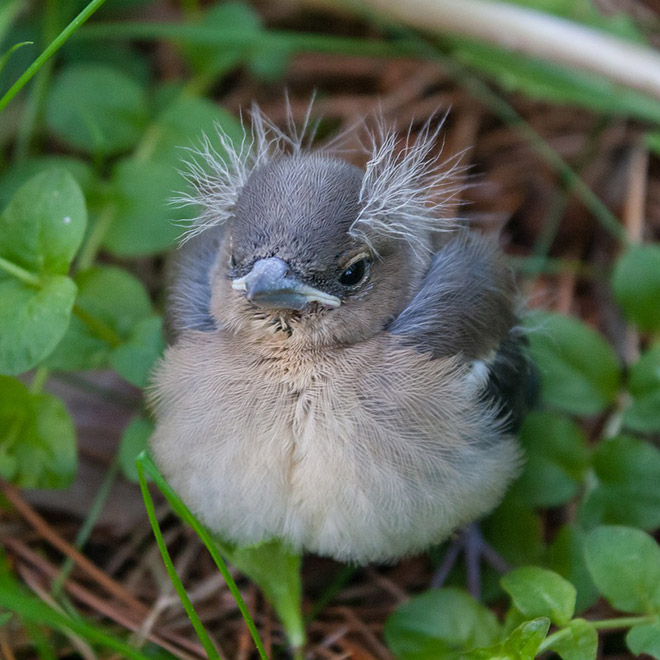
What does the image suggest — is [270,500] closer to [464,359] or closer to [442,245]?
[464,359]

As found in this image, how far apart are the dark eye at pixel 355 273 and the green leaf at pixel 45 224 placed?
693 millimetres

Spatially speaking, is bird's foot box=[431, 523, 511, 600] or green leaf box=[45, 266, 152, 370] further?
bird's foot box=[431, 523, 511, 600]

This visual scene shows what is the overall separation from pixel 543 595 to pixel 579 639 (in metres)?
0.12

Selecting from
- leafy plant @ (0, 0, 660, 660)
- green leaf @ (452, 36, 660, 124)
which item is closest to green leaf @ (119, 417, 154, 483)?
leafy plant @ (0, 0, 660, 660)

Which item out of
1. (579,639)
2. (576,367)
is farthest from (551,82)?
(579,639)

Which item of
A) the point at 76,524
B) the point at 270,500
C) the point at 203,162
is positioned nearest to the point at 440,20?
the point at 203,162

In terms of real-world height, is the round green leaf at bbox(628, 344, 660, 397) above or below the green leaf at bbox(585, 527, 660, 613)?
above

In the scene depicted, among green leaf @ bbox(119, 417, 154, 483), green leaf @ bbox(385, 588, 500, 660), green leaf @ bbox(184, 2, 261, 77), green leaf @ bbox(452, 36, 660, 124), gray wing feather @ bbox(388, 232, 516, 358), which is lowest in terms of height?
green leaf @ bbox(385, 588, 500, 660)

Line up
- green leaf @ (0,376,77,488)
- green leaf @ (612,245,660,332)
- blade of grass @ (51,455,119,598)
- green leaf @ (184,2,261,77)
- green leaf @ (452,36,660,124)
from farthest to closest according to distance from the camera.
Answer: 1. green leaf @ (184,2,261,77)
2. green leaf @ (452,36,660,124)
3. green leaf @ (612,245,660,332)
4. blade of grass @ (51,455,119,598)
5. green leaf @ (0,376,77,488)

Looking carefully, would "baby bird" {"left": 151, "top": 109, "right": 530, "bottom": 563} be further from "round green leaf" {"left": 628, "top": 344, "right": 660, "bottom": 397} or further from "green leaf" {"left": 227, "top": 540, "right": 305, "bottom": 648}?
"round green leaf" {"left": 628, "top": 344, "right": 660, "bottom": 397}

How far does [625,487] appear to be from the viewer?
2338 mm

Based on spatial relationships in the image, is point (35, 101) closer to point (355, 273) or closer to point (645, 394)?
point (355, 273)

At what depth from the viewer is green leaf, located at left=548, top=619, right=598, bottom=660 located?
1.87m

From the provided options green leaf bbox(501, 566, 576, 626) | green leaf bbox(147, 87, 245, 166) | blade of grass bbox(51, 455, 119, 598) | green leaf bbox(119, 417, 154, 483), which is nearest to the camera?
green leaf bbox(501, 566, 576, 626)
